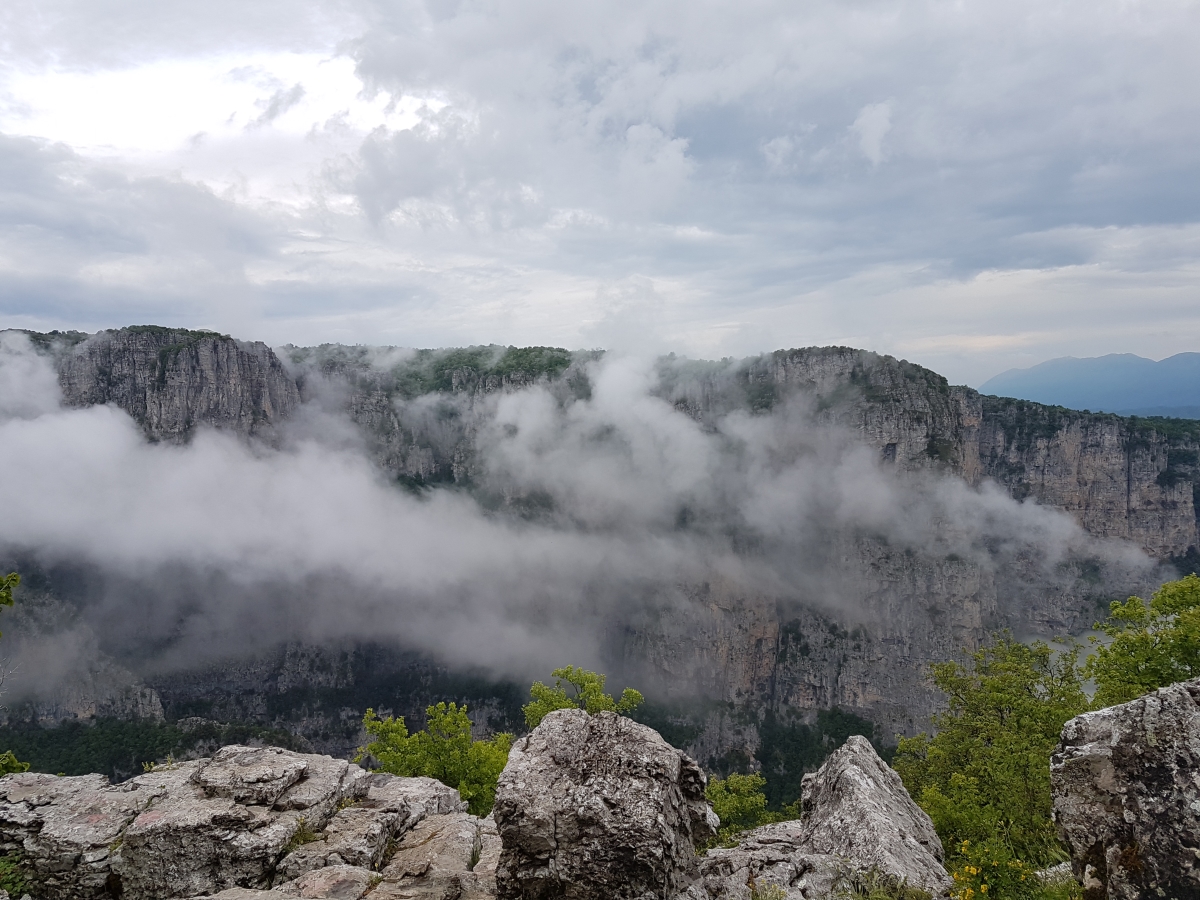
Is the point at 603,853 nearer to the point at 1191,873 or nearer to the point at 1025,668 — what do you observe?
→ the point at 1191,873

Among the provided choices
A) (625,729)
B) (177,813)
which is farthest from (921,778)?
(177,813)

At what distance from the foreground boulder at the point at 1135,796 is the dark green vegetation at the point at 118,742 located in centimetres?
17411

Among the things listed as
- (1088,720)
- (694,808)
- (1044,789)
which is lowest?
(1044,789)

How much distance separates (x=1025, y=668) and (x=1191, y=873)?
26.0 meters

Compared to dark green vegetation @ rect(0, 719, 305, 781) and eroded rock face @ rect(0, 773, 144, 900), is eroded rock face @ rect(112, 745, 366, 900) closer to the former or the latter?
eroded rock face @ rect(0, 773, 144, 900)

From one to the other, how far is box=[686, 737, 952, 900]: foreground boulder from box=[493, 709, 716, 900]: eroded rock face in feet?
4.32

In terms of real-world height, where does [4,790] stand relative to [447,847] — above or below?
above

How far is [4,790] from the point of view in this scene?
49.4ft

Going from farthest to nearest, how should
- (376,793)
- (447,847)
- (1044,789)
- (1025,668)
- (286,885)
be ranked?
(1025,668) < (1044,789) < (376,793) < (447,847) < (286,885)

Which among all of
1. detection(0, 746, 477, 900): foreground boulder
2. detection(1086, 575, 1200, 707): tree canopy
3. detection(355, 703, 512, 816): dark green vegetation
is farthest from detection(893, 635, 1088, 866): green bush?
detection(355, 703, 512, 816): dark green vegetation

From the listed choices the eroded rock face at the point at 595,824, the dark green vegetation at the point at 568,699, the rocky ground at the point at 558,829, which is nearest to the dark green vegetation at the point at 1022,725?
the rocky ground at the point at 558,829

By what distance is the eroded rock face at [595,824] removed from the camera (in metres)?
10.7

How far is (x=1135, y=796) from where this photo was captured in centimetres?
956

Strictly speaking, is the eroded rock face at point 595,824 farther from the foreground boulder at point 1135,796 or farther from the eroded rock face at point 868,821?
the foreground boulder at point 1135,796
